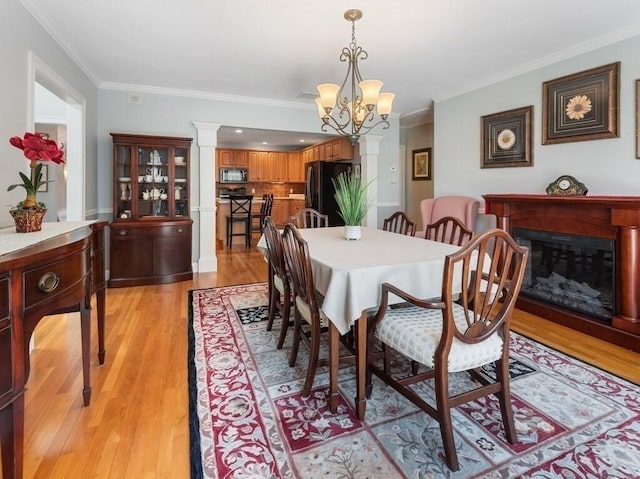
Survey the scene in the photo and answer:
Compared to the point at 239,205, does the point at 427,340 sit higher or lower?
lower

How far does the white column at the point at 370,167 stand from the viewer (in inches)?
217

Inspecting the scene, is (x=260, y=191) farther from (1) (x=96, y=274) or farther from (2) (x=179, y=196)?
(1) (x=96, y=274)

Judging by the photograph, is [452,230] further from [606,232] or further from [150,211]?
[150,211]

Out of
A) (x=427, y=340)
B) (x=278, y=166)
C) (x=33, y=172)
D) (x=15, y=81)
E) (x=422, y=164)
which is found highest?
(x=278, y=166)

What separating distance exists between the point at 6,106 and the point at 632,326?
4.42 m

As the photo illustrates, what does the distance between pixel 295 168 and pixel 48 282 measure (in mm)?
8437

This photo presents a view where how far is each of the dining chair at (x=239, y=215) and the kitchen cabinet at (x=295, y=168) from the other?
93.4 inches

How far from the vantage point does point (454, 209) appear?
4.32m

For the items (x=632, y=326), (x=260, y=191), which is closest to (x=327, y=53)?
(x=632, y=326)

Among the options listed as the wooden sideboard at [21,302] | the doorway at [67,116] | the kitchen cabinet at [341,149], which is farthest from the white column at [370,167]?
the wooden sideboard at [21,302]

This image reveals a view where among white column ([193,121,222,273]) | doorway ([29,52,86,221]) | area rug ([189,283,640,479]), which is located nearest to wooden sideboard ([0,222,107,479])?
area rug ([189,283,640,479])

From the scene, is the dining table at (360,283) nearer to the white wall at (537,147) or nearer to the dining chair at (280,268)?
the dining chair at (280,268)

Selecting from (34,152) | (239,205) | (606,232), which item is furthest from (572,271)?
(239,205)

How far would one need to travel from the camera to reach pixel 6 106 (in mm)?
2186
